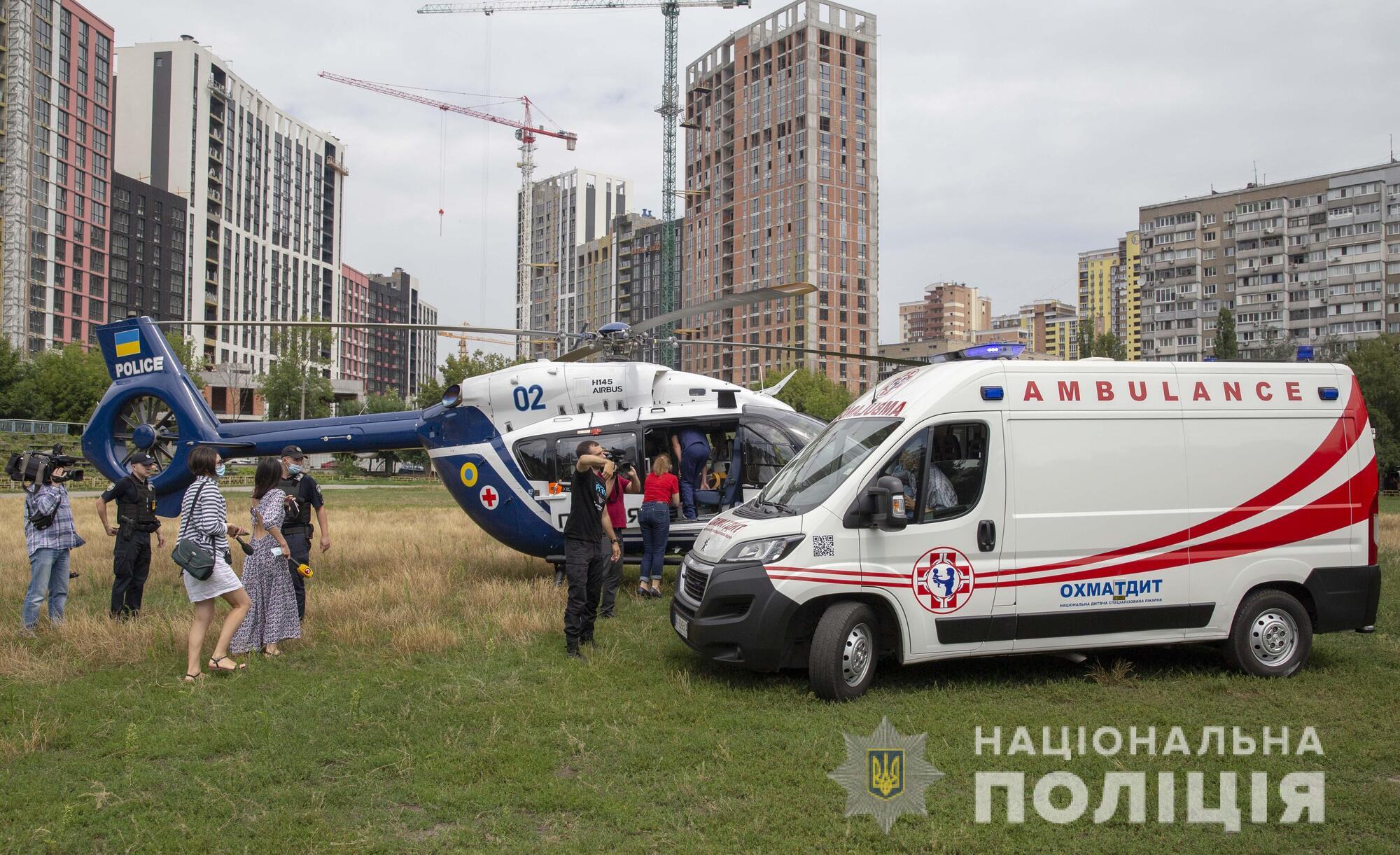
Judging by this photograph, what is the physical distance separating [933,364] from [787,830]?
4.34 m

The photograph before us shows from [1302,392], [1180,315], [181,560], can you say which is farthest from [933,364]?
[1180,315]

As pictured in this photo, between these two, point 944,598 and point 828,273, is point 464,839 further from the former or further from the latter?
point 828,273

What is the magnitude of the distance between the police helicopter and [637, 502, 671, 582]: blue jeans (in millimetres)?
454

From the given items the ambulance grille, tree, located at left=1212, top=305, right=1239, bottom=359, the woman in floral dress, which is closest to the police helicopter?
the woman in floral dress

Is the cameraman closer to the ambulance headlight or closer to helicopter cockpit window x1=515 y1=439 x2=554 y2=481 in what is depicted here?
helicopter cockpit window x1=515 y1=439 x2=554 y2=481

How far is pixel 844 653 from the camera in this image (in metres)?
6.38

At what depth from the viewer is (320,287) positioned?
12500 cm

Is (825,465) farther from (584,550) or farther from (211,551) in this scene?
(211,551)

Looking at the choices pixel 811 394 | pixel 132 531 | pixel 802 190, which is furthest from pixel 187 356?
pixel 802 190

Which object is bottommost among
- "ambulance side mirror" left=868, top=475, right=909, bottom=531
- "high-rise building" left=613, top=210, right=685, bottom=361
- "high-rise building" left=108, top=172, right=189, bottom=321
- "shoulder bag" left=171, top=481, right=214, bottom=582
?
"shoulder bag" left=171, top=481, right=214, bottom=582

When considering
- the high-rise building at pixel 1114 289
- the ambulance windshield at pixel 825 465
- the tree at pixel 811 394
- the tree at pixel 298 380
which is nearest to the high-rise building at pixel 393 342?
the tree at pixel 298 380

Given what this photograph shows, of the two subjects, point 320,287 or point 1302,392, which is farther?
point 320,287

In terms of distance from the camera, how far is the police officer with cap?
890cm

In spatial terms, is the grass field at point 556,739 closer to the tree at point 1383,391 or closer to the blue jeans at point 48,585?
the blue jeans at point 48,585
